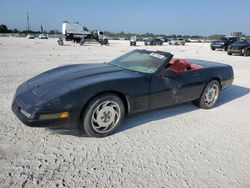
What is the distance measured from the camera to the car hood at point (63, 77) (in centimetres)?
317

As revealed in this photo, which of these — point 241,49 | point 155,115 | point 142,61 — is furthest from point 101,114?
point 241,49

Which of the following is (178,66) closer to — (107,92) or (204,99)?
(204,99)

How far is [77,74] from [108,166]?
1.61 m

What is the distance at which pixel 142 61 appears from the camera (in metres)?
4.22

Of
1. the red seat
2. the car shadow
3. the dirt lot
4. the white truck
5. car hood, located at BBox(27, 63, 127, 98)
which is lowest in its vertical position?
the dirt lot

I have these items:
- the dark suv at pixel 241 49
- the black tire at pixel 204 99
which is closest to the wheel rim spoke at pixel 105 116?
the black tire at pixel 204 99

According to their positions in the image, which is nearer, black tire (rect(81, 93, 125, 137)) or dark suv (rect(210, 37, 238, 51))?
black tire (rect(81, 93, 125, 137))

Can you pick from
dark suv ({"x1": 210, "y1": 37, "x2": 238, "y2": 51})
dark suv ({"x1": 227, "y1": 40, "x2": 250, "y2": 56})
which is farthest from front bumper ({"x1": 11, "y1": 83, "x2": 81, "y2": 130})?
dark suv ({"x1": 210, "y1": 37, "x2": 238, "y2": 51})

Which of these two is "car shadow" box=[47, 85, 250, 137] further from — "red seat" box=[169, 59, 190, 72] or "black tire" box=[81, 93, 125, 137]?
"red seat" box=[169, 59, 190, 72]

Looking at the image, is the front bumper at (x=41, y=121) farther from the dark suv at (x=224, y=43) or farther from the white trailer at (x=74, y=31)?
the white trailer at (x=74, y=31)

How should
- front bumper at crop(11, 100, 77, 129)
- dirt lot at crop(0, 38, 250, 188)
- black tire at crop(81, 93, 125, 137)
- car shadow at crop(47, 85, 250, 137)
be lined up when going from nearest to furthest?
dirt lot at crop(0, 38, 250, 188) < front bumper at crop(11, 100, 77, 129) < black tire at crop(81, 93, 125, 137) < car shadow at crop(47, 85, 250, 137)

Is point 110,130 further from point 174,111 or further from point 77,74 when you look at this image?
point 174,111

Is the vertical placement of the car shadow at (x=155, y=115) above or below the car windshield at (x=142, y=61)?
below

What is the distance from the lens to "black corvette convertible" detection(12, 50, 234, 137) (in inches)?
114
